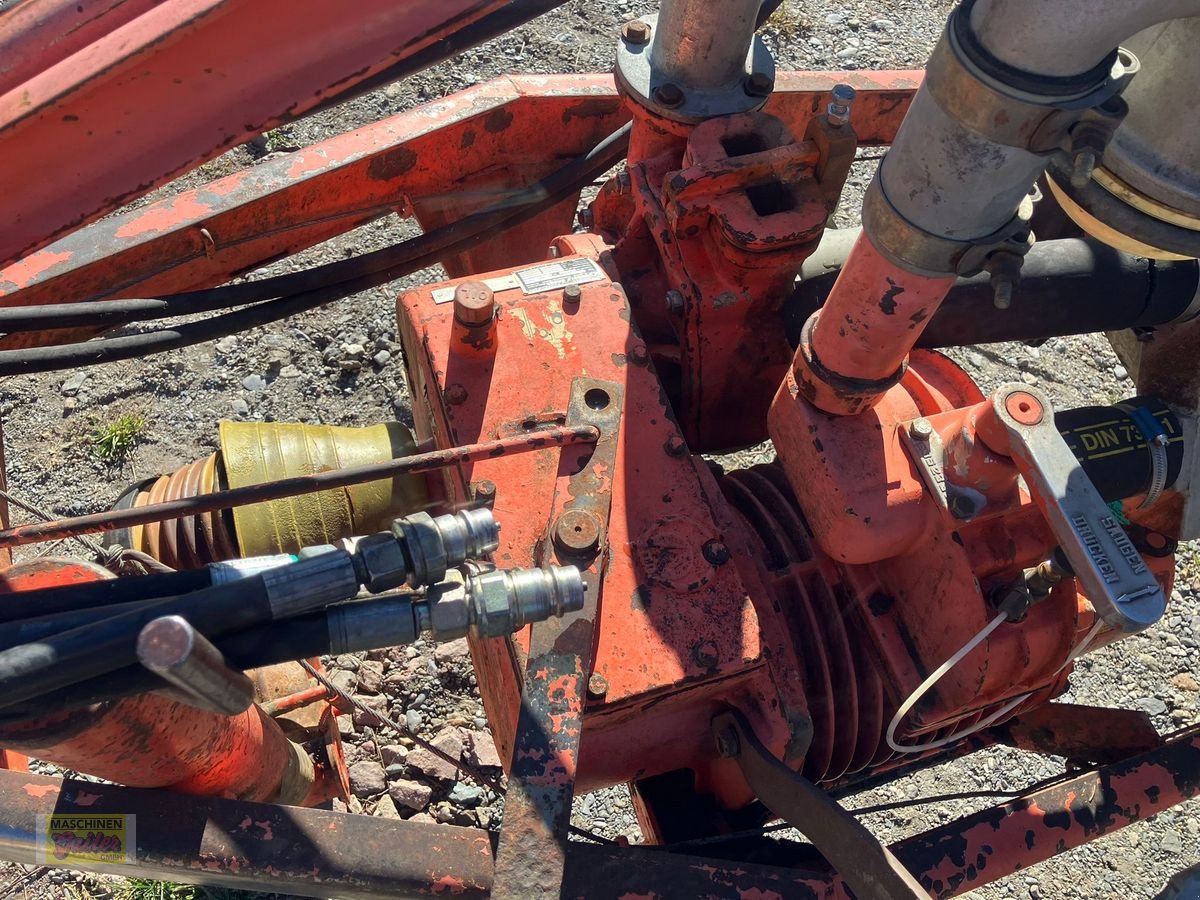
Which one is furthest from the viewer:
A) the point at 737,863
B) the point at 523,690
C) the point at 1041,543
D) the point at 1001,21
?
the point at 1041,543

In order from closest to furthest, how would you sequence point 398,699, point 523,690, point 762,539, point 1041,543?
point 523,690, point 1041,543, point 762,539, point 398,699

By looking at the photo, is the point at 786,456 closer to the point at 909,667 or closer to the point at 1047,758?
the point at 909,667

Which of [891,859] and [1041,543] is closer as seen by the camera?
[891,859]

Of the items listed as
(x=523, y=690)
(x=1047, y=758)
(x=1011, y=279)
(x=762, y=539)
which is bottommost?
(x=1047, y=758)

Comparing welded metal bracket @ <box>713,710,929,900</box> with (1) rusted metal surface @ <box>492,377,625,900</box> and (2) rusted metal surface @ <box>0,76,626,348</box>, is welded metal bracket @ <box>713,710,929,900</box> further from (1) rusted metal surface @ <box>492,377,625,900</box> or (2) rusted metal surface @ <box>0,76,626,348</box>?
(2) rusted metal surface @ <box>0,76,626,348</box>

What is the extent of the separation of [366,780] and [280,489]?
5.20ft

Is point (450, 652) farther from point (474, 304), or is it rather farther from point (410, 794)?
point (474, 304)

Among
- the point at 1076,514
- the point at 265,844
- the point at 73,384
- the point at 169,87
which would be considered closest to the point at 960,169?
the point at 1076,514

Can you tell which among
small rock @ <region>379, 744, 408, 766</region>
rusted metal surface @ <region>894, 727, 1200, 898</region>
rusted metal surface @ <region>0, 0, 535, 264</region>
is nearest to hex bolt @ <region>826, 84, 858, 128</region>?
rusted metal surface @ <region>0, 0, 535, 264</region>

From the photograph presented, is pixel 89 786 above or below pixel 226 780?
above

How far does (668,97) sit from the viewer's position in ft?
6.62

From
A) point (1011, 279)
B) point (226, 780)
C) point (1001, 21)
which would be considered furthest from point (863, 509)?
point (226, 780)

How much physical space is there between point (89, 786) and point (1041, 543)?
160cm

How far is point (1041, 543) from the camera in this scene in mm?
1817
